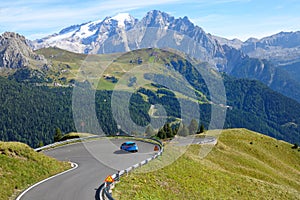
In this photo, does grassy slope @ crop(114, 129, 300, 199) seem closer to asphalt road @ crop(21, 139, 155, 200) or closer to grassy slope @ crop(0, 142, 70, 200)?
asphalt road @ crop(21, 139, 155, 200)

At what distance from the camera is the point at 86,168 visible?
38.9 metres

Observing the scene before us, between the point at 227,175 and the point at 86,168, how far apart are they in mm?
19080

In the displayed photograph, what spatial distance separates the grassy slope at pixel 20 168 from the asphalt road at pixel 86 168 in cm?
144

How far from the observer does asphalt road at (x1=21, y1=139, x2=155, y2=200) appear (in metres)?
26.7

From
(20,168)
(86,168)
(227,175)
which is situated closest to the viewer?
(20,168)

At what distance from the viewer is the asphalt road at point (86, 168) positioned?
26719 mm

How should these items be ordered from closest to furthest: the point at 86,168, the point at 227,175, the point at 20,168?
the point at 20,168 < the point at 86,168 < the point at 227,175

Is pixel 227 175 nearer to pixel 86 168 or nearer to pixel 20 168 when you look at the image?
pixel 86 168

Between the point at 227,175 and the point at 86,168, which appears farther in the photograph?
the point at 227,175

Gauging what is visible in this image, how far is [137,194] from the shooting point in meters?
27.7

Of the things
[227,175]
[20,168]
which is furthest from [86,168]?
[227,175]

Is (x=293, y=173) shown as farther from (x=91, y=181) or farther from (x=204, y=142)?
(x=91, y=181)

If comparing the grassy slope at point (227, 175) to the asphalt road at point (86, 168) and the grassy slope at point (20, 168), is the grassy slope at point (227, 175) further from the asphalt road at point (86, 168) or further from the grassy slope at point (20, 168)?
the grassy slope at point (20, 168)

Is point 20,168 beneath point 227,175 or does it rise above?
above
